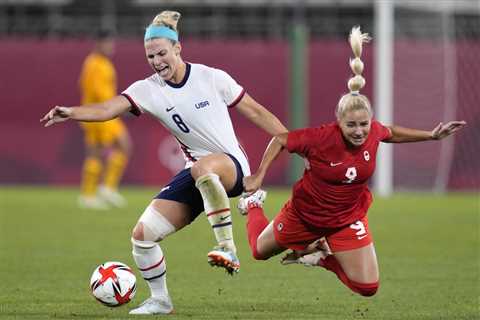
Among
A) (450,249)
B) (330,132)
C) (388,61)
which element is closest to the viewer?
(330,132)

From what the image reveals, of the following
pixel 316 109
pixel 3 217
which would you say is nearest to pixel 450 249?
pixel 3 217

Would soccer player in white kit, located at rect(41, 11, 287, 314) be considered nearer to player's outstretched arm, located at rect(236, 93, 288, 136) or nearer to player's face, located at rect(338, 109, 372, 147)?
player's outstretched arm, located at rect(236, 93, 288, 136)

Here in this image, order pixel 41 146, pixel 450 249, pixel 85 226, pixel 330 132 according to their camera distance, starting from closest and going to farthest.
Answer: pixel 330 132 → pixel 450 249 → pixel 85 226 → pixel 41 146

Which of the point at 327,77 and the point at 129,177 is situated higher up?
the point at 327,77

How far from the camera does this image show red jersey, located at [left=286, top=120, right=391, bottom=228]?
739 cm

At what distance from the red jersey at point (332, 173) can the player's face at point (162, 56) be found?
35.5 inches

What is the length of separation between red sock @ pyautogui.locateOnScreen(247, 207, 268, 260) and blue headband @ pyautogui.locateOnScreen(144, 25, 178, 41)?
5.24ft

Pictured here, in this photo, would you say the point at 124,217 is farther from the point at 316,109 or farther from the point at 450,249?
the point at 316,109

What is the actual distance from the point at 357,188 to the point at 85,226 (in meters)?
7.25

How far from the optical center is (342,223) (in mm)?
7684

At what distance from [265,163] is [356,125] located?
2.08 ft

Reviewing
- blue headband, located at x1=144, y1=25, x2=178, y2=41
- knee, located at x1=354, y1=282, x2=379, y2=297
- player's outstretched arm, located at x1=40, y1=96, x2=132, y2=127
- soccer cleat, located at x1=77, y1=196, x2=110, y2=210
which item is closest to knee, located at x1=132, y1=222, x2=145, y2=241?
player's outstretched arm, located at x1=40, y1=96, x2=132, y2=127

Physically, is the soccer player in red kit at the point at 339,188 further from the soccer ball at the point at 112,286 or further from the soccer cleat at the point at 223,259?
the soccer ball at the point at 112,286

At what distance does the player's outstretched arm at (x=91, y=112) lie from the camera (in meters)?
7.02
